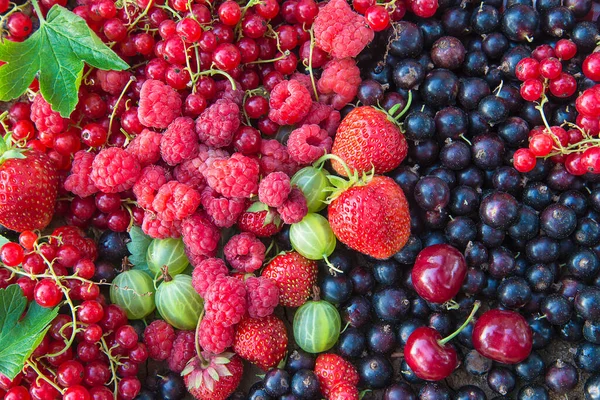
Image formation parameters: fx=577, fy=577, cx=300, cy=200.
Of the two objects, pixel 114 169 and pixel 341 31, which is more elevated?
pixel 341 31

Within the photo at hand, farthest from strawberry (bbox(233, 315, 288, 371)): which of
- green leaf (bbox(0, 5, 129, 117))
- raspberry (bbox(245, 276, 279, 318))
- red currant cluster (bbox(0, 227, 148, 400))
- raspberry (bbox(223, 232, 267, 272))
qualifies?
green leaf (bbox(0, 5, 129, 117))

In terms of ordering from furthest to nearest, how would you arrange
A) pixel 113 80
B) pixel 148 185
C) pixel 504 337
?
pixel 113 80, pixel 148 185, pixel 504 337

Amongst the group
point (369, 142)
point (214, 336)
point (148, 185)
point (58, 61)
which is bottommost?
point (214, 336)

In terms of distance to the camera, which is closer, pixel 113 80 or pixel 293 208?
pixel 293 208

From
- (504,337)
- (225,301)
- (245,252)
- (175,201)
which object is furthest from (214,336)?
(504,337)

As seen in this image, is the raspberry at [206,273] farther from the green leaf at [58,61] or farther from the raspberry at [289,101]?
the green leaf at [58,61]

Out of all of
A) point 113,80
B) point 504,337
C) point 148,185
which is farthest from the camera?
point 113,80

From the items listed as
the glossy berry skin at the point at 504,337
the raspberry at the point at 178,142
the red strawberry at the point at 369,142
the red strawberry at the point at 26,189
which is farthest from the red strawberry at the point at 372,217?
the red strawberry at the point at 26,189

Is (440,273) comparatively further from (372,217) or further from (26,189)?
(26,189)
